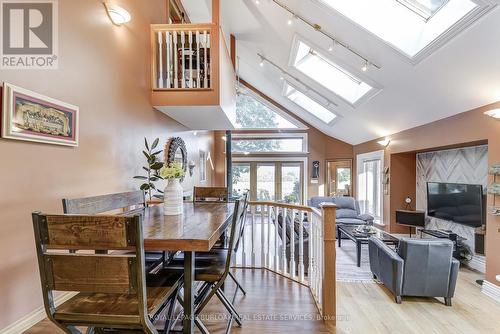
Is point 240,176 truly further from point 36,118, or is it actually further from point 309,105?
point 36,118

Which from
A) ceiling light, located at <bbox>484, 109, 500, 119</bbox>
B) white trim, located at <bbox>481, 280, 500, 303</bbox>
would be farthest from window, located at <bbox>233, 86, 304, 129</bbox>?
white trim, located at <bbox>481, 280, 500, 303</bbox>

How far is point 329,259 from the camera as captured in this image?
6.88ft

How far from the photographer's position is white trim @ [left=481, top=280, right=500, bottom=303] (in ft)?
10.2

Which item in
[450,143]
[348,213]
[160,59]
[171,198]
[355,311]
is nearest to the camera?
[171,198]

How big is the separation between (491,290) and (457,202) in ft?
5.51

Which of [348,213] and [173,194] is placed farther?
[348,213]

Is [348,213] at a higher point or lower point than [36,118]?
lower

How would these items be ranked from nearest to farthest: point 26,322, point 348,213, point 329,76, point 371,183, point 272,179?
point 26,322
point 329,76
point 348,213
point 371,183
point 272,179

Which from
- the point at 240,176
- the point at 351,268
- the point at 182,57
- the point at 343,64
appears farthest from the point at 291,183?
the point at 182,57

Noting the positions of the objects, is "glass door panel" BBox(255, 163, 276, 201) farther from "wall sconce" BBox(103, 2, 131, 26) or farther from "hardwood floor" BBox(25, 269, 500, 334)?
"wall sconce" BBox(103, 2, 131, 26)

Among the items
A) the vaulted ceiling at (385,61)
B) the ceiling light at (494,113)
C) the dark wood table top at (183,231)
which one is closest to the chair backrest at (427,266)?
the ceiling light at (494,113)

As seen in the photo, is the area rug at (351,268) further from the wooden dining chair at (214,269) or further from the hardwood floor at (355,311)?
the wooden dining chair at (214,269)

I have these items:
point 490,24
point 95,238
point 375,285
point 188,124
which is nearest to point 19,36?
point 95,238

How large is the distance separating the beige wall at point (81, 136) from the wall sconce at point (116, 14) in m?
0.06
